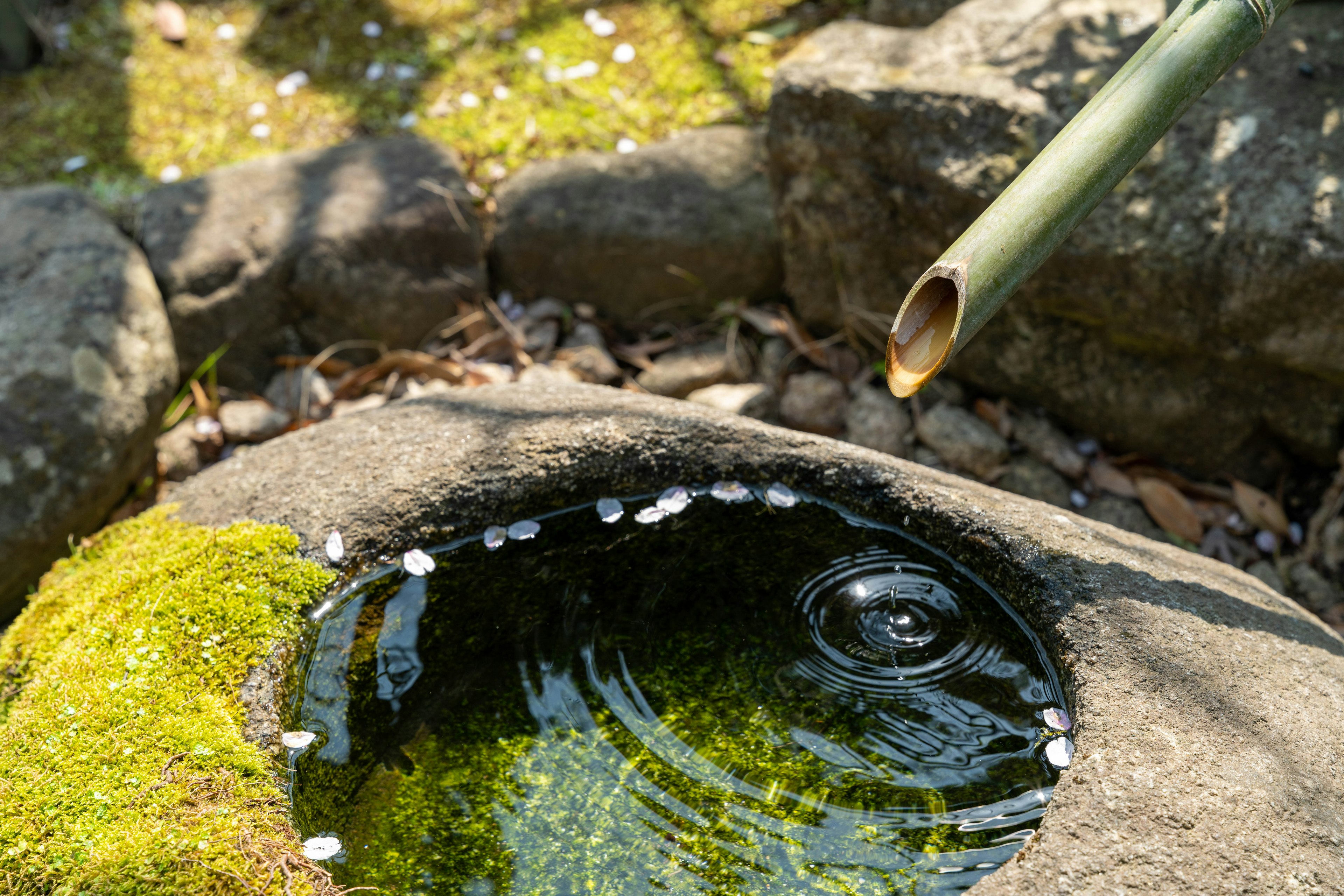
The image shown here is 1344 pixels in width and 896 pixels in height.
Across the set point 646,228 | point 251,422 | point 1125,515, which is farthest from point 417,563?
point 1125,515

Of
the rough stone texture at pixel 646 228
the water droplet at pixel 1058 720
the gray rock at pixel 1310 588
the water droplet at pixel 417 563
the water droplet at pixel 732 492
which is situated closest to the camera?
the water droplet at pixel 1058 720

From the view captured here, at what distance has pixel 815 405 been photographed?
302 cm

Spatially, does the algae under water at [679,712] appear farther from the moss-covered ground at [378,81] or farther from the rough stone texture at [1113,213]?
the moss-covered ground at [378,81]

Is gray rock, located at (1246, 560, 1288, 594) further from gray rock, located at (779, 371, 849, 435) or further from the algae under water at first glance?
the algae under water

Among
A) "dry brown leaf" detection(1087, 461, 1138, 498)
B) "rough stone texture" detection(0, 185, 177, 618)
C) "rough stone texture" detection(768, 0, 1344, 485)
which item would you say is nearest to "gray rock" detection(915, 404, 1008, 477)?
"rough stone texture" detection(768, 0, 1344, 485)

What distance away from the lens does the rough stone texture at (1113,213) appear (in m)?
2.38

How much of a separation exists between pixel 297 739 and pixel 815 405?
1.91 m

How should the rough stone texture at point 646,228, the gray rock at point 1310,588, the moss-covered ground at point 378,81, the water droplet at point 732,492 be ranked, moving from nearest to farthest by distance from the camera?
the water droplet at point 732,492, the gray rock at point 1310,588, the rough stone texture at point 646,228, the moss-covered ground at point 378,81

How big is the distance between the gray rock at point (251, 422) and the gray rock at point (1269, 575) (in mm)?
2823

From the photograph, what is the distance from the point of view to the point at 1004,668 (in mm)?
1605

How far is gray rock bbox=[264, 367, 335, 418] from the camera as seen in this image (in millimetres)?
3051

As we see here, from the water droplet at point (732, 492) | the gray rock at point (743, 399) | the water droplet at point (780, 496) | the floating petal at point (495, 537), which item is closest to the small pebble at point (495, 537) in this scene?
the floating petal at point (495, 537)

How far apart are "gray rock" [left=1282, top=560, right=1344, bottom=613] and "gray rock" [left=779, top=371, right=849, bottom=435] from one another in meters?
1.28

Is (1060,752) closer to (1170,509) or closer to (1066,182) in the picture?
(1066,182)
